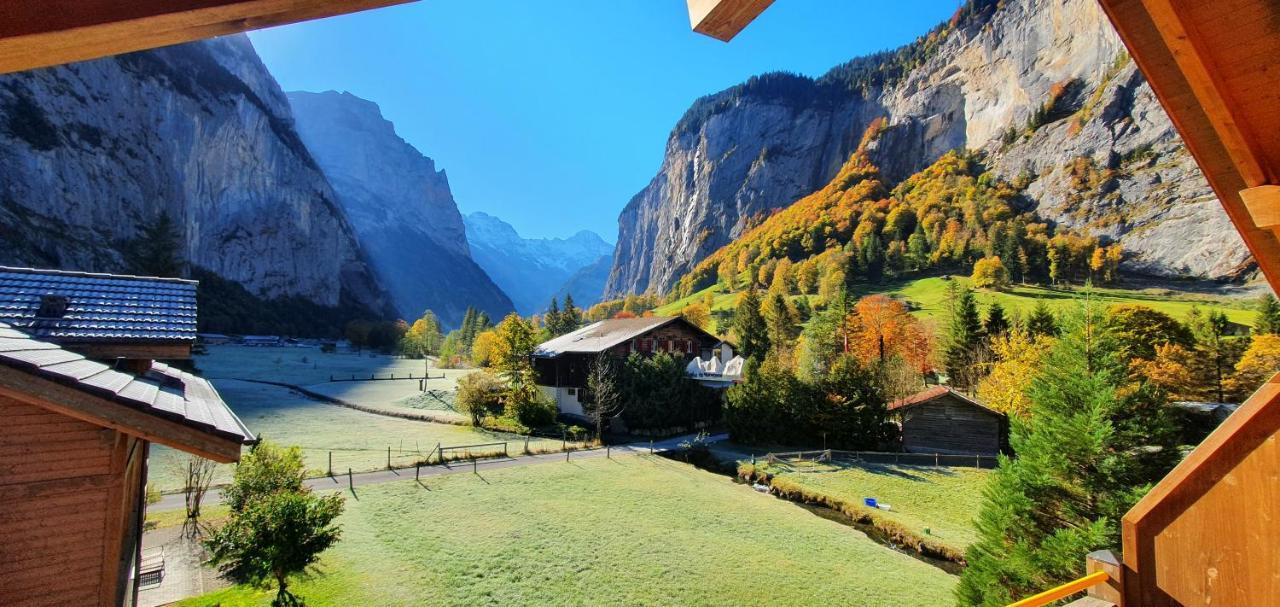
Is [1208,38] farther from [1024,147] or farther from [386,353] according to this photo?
[1024,147]

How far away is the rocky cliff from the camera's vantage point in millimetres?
72500

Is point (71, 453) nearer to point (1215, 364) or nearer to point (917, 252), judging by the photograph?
point (1215, 364)

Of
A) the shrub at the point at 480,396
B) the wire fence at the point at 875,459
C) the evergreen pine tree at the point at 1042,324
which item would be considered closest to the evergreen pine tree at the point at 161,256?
the shrub at the point at 480,396

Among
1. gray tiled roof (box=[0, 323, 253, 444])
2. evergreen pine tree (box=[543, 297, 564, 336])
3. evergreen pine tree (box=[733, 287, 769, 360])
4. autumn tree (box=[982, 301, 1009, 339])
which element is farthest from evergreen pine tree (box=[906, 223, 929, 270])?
gray tiled roof (box=[0, 323, 253, 444])

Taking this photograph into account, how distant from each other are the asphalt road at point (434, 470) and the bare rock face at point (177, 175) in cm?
7221

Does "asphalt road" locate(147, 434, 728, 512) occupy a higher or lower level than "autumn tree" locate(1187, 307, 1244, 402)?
lower

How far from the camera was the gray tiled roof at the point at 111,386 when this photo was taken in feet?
13.3

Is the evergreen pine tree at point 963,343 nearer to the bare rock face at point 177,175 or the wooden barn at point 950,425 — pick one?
the wooden barn at point 950,425

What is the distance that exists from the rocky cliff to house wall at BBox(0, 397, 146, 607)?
273ft

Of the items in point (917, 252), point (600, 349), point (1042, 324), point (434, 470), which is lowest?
point (434, 470)

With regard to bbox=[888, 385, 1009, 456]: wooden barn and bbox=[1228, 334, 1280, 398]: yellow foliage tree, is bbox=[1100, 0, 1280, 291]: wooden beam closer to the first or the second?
bbox=[888, 385, 1009, 456]: wooden barn

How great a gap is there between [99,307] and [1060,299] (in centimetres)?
7807

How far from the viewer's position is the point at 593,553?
12984 millimetres

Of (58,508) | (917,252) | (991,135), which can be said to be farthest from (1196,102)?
(991,135)
